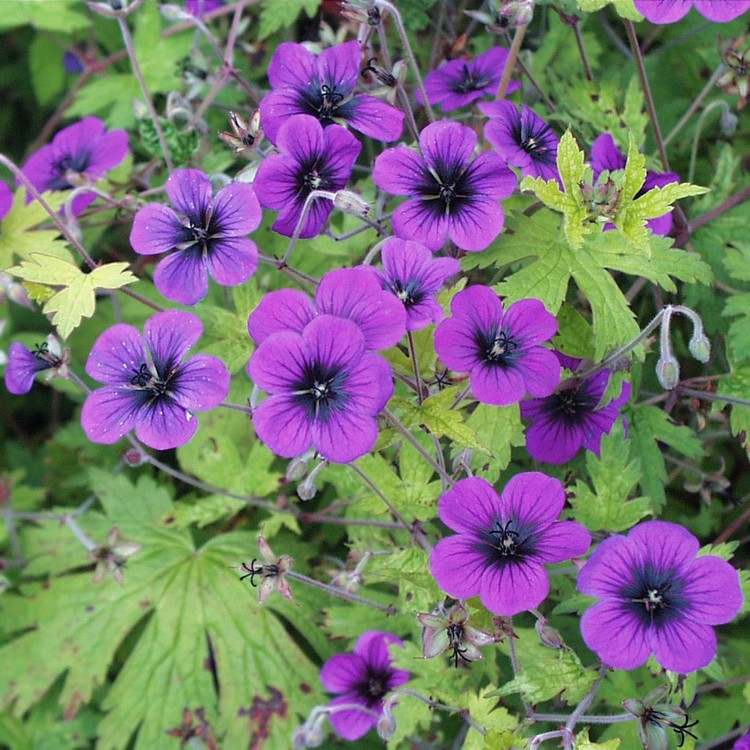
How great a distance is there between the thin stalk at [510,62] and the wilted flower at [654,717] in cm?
133

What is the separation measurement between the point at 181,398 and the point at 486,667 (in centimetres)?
90

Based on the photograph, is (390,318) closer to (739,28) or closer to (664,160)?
(664,160)

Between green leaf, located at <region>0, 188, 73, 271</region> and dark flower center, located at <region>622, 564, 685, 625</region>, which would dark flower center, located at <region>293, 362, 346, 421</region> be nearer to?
dark flower center, located at <region>622, 564, 685, 625</region>

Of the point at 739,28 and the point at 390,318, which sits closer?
the point at 390,318

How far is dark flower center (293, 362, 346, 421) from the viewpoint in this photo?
1.46 m

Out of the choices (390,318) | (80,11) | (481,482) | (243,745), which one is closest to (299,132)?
(390,318)

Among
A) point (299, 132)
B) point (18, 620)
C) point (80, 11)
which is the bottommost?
point (18, 620)

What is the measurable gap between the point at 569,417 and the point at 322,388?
654 millimetres

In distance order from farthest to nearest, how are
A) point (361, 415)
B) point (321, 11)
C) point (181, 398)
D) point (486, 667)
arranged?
point (321, 11)
point (486, 667)
point (181, 398)
point (361, 415)

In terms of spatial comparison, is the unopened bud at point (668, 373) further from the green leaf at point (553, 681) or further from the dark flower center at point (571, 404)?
the green leaf at point (553, 681)

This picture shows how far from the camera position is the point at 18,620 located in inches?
97.9

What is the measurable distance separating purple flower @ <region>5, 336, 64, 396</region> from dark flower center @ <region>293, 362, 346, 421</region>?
0.64m

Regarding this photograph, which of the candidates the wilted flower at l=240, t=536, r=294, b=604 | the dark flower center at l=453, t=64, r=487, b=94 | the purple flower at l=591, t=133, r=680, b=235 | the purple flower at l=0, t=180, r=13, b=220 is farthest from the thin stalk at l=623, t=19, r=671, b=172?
the purple flower at l=0, t=180, r=13, b=220

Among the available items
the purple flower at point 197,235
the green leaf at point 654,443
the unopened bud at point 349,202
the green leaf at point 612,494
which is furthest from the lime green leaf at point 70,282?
the green leaf at point 654,443
